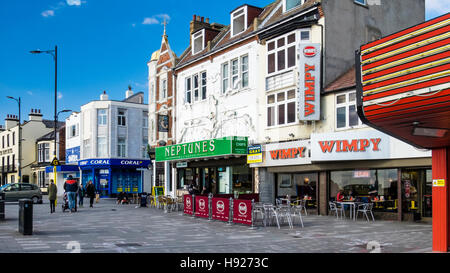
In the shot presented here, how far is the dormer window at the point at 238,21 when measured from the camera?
93.9 feet

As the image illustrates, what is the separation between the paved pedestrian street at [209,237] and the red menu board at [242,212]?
263mm

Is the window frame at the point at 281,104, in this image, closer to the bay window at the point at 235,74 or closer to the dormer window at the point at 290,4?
the bay window at the point at 235,74

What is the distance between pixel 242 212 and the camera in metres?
17.3

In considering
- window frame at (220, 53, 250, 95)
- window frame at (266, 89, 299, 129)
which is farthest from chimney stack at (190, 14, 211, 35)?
window frame at (266, 89, 299, 129)

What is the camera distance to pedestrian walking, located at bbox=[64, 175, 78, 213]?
24.0 metres

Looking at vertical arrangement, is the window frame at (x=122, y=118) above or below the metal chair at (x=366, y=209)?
above

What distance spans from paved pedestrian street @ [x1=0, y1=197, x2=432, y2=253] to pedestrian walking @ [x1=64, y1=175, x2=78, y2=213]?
16.9 ft

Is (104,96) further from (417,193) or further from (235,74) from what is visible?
(417,193)

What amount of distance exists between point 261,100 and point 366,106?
1562 cm

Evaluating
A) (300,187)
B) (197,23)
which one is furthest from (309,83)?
(197,23)

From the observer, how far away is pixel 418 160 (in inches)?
725

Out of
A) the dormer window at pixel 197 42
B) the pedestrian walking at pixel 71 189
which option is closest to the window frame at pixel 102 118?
the dormer window at pixel 197 42

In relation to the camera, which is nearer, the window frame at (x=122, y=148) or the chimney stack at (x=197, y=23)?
the chimney stack at (x=197, y=23)
